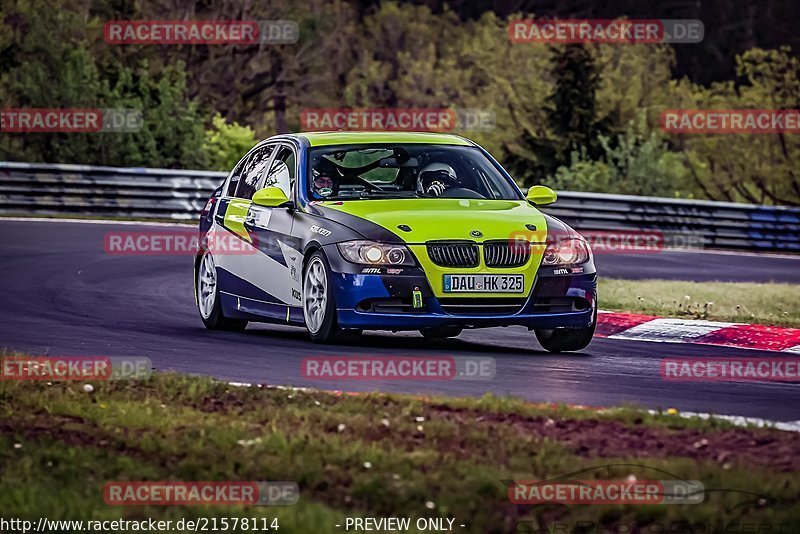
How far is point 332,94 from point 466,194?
49.3 metres

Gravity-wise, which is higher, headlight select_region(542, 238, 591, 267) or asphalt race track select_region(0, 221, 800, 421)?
headlight select_region(542, 238, 591, 267)

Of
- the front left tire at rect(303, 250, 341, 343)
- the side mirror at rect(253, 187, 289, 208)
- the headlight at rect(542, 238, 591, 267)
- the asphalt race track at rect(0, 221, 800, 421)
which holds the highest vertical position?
the side mirror at rect(253, 187, 289, 208)

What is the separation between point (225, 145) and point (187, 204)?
9438 mm

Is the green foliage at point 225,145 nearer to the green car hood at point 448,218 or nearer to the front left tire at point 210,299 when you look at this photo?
the front left tire at point 210,299

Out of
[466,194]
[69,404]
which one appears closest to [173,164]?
[466,194]

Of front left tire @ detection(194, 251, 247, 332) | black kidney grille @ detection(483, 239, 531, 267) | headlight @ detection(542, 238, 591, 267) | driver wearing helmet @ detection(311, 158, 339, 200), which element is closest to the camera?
black kidney grille @ detection(483, 239, 531, 267)

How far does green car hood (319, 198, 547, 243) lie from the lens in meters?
12.0

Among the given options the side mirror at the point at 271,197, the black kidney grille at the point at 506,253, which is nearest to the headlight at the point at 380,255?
the black kidney grille at the point at 506,253

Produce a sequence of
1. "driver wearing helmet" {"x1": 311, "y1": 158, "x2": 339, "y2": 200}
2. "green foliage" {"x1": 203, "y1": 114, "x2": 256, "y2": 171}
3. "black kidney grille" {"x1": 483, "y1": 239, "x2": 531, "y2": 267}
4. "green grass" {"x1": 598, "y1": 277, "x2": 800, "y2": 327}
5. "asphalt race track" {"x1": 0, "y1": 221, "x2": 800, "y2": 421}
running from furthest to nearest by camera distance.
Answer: "green foliage" {"x1": 203, "y1": 114, "x2": 256, "y2": 171}
"green grass" {"x1": 598, "y1": 277, "x2": 800, "y2": 327}
"driver wearing helmet" {"x1": 311, "y1": 158, "x2": 339, "y2": 200}
"black kidney grille" {"x1": 483, "y1": 239, "x2": 531, "y2": 267}
"asphalt race track" {"x1": 0, "y1": 221, "x2": 800, "y2": 421}

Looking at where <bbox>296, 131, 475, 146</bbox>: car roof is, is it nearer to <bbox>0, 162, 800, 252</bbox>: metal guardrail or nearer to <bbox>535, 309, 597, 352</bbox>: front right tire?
<bbox>535, 309, 597, 352</bbox>: front right tire

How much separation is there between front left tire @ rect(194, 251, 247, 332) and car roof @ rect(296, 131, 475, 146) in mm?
1454

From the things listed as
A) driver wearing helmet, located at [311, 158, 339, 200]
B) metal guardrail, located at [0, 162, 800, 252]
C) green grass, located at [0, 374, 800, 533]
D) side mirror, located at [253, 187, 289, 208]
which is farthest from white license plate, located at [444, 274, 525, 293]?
metal guardrail, located at [0, 162, 800, 252]

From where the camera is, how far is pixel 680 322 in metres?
15.2

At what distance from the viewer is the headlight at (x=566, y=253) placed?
1219 cm
